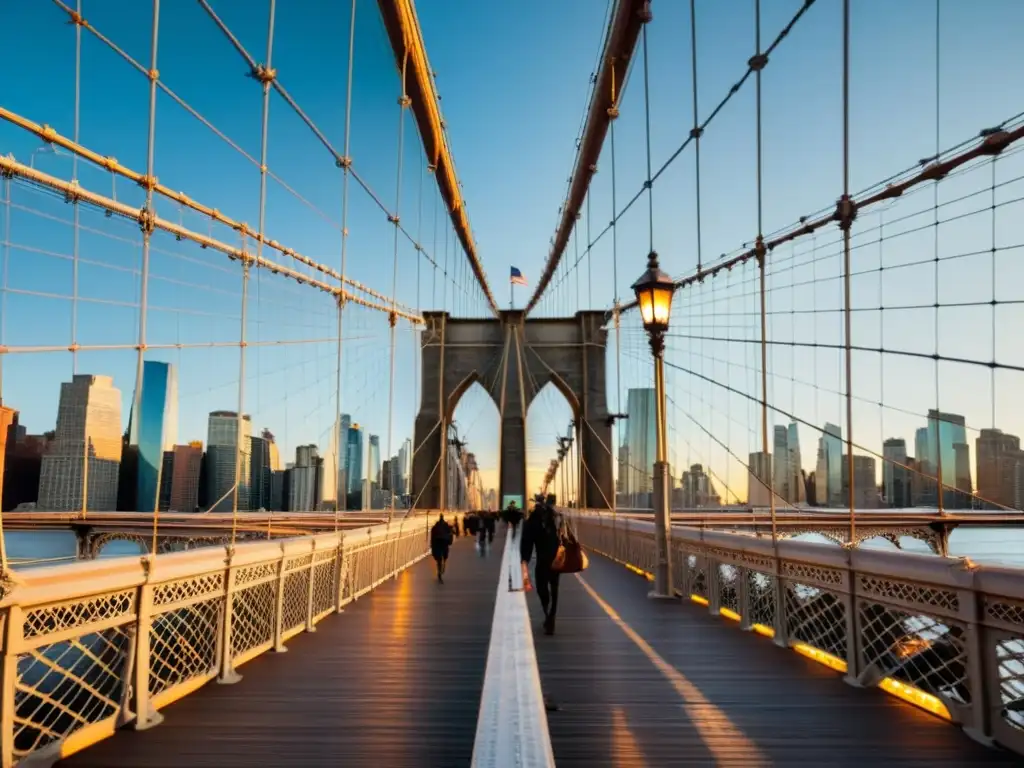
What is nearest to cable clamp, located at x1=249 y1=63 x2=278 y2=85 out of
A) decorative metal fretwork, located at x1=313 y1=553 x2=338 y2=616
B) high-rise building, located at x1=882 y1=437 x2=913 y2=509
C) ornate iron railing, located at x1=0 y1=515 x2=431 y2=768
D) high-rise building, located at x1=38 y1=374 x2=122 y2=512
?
high-rise building, located at x1=38 y1=374 x2=122 y2=512

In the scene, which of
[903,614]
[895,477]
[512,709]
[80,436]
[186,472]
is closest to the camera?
[512,709]

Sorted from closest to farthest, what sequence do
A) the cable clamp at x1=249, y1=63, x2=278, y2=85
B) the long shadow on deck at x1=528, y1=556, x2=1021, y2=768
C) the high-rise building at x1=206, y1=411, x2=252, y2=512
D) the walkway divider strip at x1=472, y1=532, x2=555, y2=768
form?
the walkway divider strip at x1=472, y1=532, x2=555, y2=768
the long shadow on deck at x1=528, y1=556, x2=1021, y2=768
the cable clamp at x1=249, y1=63, x2=278, y2=85
the high-rise building at x1=206, y1=411, x2=252, y2=512

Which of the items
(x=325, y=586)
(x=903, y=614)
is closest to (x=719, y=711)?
(x=903, y=614)

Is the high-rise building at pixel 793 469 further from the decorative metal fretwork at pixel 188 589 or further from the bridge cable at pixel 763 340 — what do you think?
the decorative metal fretwork at pixel 188 589

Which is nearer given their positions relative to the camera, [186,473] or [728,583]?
[728,583]

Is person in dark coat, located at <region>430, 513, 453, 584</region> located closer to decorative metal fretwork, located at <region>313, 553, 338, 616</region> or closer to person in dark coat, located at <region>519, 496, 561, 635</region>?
decorative metal fretwork, located at <region>313, 553, 338, 616</region>

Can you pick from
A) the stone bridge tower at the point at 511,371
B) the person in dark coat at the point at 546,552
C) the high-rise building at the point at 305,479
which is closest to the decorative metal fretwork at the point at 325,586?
the person in dark coat at the point at 546,552

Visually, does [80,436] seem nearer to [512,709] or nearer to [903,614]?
[512,709]
